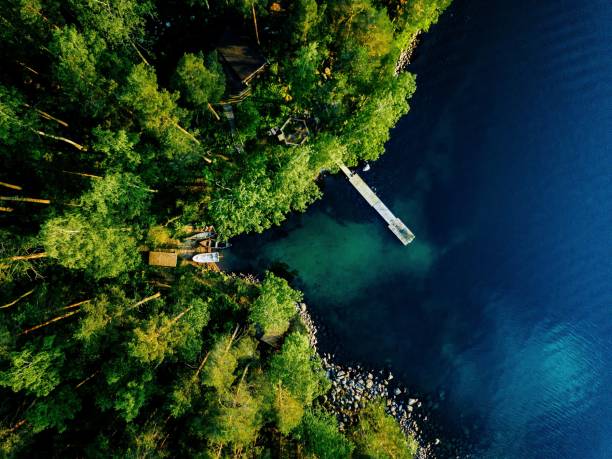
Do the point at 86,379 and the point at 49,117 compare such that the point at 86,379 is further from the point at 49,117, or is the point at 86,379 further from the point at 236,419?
the point at 49,117

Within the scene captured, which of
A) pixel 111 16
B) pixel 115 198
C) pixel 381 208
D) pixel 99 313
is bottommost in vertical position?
pixel 381 208

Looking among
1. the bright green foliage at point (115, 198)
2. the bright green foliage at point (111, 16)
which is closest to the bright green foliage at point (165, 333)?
the bright green foliage at point (115, 198)

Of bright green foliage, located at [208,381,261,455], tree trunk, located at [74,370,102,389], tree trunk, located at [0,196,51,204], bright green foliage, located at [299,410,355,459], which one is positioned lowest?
bright green foliage, located at [299,410,355,459]

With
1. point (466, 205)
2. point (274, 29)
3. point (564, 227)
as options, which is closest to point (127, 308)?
point (274, 29)

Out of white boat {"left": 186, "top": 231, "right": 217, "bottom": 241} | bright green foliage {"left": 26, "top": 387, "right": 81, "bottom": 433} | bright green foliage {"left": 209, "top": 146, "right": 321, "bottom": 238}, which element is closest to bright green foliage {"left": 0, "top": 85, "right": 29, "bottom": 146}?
bright green foliage {"left": 209, "top": 146, "right": 321, "bottom": 238}

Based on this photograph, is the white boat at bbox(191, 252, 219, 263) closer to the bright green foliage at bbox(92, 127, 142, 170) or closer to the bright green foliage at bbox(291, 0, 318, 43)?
the bright green foliage at bbox(92, 127, 142, 170)

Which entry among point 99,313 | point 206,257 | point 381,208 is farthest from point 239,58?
point 99,313
